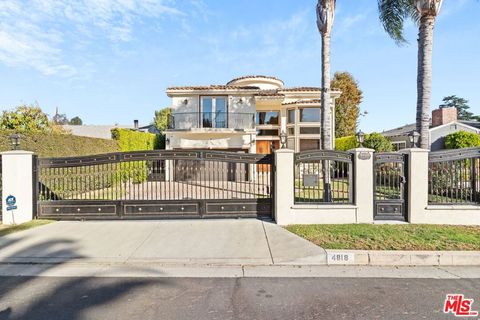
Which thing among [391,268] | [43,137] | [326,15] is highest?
[326,15]

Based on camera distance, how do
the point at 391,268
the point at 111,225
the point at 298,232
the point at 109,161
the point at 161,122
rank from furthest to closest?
the point at 161,122 < the point at 109,161 < the point at 111,225 < the point at 298,232 < the point at 391,268

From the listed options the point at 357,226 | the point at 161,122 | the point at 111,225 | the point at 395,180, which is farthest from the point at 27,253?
the point at 161,122

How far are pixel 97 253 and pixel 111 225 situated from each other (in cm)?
204

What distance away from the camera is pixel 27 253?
5.35m

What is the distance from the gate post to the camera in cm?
743

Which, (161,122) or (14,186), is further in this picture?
(161,122)

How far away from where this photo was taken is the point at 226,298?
148 inches

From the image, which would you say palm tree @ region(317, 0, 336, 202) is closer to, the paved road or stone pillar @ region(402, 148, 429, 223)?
stone pillar @ region(402, 148, 429, 223)

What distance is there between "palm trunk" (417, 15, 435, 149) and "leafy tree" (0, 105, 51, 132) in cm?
1548

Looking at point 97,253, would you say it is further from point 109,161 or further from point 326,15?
point 326,15

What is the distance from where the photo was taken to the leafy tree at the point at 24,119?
11.8m

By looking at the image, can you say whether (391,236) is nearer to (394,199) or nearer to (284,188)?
(394,199)

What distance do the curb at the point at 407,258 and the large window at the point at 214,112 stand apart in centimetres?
1500

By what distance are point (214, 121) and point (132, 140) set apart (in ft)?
19.2
